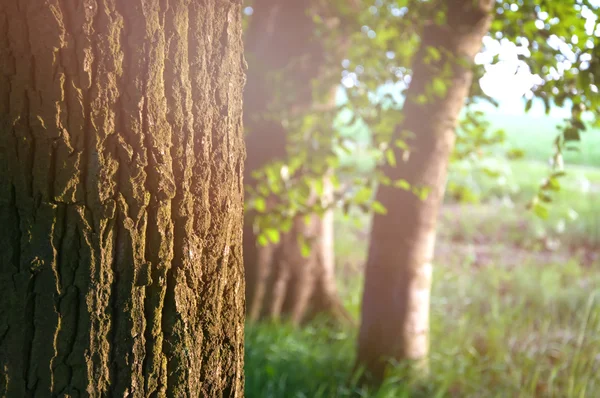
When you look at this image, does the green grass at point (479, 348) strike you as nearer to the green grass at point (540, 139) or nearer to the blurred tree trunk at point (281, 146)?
the blurred tree trunk at point (281, 146)

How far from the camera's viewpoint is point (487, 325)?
199 inches

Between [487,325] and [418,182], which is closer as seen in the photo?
[418,182]

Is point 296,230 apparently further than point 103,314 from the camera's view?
Yes

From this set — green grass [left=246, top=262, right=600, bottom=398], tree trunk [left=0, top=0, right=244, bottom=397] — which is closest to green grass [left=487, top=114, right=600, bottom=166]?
green grass [left=246, top=262, right=600, bottom=398]

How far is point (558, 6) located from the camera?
2.17 meters

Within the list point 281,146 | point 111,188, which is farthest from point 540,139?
point 111,188

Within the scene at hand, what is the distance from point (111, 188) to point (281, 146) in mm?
3040

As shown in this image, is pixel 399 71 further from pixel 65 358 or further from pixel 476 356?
pixel 65 358

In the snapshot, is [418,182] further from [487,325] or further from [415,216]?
[487,325]

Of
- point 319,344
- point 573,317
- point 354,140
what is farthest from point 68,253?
point 573,317

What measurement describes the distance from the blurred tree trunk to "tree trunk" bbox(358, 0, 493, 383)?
0.50m

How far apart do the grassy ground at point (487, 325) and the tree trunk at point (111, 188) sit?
1.97m

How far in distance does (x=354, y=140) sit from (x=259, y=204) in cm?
65

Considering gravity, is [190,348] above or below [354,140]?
below
